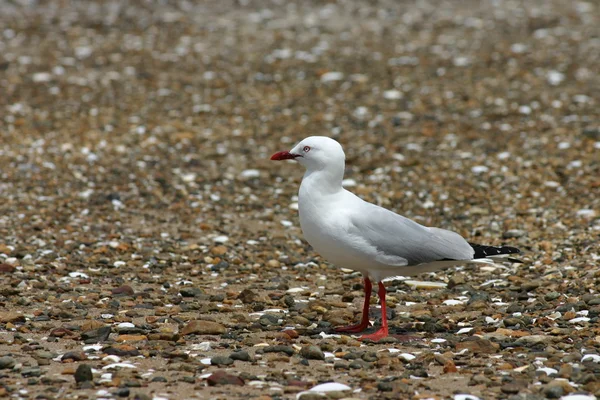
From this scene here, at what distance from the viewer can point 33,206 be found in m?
9.98

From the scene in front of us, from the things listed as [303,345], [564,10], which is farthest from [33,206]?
[564,10]

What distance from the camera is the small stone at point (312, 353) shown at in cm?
554

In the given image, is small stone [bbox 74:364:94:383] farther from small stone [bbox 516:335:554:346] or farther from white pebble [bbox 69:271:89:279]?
white pebble [bbox 69:271:89:279]

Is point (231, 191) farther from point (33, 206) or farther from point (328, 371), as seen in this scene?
point (328, 371)

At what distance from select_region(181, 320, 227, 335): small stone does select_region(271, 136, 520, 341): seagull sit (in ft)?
2.86

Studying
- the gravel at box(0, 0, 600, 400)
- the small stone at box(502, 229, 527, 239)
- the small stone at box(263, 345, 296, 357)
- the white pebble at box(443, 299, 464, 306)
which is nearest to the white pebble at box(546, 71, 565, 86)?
the gravel at box(0, 0, 600, 400)

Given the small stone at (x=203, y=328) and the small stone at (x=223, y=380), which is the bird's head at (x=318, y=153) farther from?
the small stone at (x=223, y=380)

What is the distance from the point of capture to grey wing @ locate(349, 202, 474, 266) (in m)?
6.18

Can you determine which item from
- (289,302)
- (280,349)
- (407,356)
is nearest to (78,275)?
(289,302)

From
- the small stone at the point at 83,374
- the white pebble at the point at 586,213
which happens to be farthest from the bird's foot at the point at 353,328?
the white pebble at the point at 586,213

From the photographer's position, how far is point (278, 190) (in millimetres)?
10922

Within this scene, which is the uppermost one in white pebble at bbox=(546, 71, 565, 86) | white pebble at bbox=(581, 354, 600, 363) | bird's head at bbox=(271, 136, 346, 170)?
white pebble at bbox=(546, 71, 565, 86)

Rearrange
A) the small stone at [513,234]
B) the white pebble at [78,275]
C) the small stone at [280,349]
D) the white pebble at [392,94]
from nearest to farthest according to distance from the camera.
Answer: the small stone at [280,349], the white pebble at [78,275], the small stone at [513,234], the white pebble at [392,94]

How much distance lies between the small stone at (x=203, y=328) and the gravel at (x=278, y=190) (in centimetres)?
1
